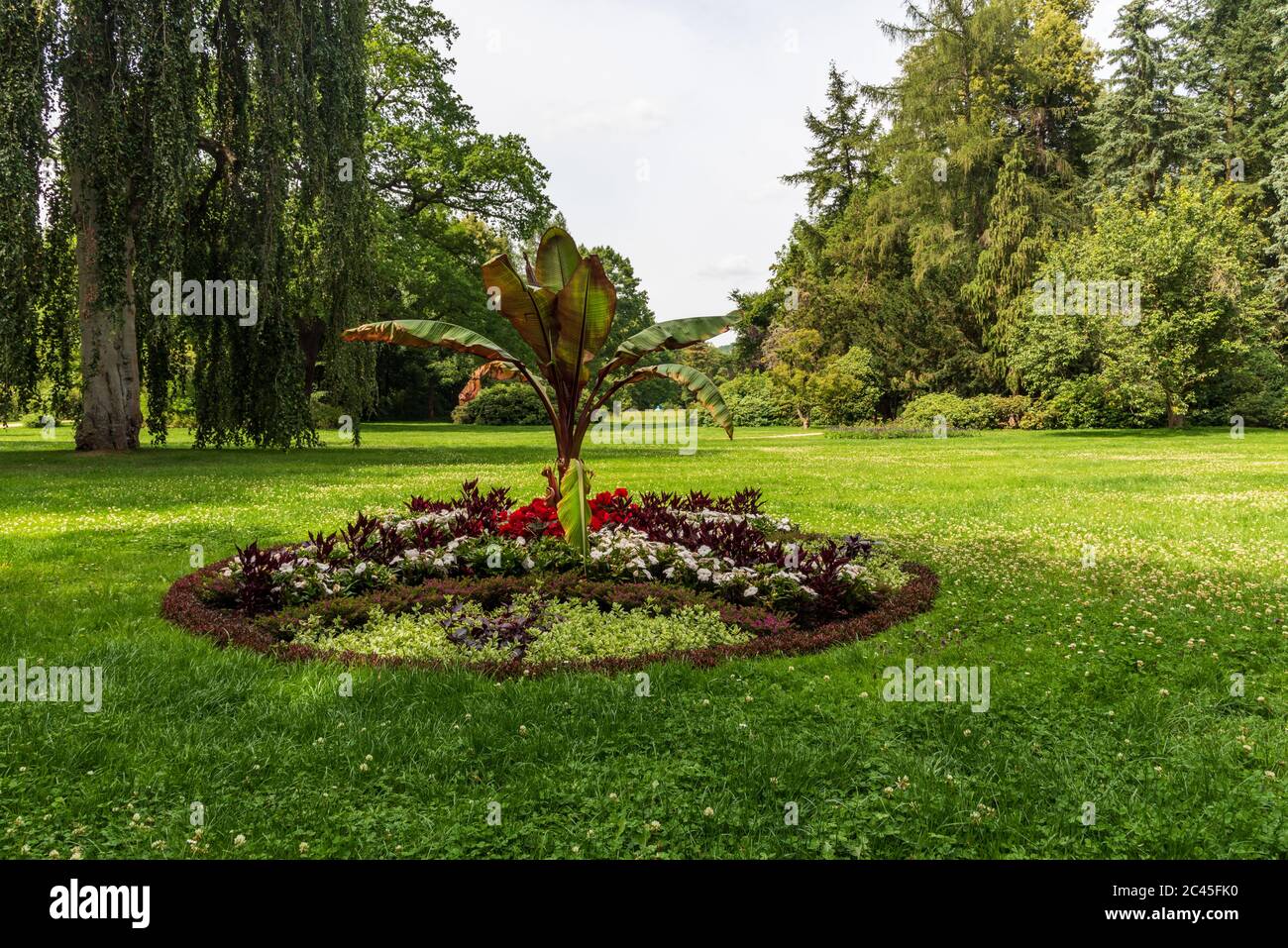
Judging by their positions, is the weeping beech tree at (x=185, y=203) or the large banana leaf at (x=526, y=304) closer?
the large banana leaf at (x=526, y=304)

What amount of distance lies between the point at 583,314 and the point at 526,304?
1.57ft

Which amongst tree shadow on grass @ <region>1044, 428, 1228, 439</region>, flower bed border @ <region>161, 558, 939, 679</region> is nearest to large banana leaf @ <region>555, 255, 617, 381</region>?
flower bed border @ <region>161, 558, 939, 679</region>

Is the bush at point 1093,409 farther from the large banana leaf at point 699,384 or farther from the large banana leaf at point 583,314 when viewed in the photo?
the large banana leaf at point 583,314

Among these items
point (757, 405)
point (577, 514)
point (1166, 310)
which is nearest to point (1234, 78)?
point (1166, 310)

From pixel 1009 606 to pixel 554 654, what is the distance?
3.37 m

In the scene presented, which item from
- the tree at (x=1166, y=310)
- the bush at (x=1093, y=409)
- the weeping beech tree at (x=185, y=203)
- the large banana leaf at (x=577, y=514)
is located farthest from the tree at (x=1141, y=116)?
the large banana leaf at (x=577, y=514)

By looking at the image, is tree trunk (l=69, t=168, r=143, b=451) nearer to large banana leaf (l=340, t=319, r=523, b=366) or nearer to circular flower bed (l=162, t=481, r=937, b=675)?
large banana leaf (l=340, t=319, r=523, b=366)

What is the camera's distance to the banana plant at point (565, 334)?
5633 mm

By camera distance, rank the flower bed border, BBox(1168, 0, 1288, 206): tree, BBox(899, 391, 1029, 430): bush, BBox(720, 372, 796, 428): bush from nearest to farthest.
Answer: the flower bed border, BBox(899, 391, 1029, 430): bush, BBox(1168, 0, 1288, 206): tree, BBox(720, 372, 796, 428): bush

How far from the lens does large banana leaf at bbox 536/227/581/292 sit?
5828 millimetres

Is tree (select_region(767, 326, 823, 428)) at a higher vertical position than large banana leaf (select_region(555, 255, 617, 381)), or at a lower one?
higher

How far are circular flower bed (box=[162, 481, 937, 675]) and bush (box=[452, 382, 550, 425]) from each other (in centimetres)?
3589

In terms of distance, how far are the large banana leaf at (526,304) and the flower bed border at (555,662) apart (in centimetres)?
257
